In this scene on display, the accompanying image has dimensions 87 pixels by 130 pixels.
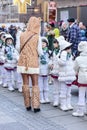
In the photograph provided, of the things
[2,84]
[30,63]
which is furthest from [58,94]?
[2,84]

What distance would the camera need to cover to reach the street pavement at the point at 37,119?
24.1ft

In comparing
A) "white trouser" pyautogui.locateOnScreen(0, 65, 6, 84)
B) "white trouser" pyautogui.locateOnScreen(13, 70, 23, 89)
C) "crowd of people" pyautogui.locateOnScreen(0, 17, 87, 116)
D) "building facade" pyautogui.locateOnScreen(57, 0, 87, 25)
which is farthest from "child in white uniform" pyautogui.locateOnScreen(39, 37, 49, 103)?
"building facade" pyautogui.locateOnScreen(57, 0, 87, 25)

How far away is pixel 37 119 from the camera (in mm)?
7906

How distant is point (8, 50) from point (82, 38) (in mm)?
3772

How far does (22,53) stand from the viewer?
841cm

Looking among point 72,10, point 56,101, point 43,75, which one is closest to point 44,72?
point 43,75

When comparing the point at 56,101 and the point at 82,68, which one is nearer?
the point at 82,68

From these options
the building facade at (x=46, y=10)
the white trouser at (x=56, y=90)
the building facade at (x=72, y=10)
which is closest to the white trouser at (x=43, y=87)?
the white trouser at (x=56, y=90)

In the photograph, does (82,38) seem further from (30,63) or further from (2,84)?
(30,63)

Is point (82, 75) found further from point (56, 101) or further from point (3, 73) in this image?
point (3, 73)

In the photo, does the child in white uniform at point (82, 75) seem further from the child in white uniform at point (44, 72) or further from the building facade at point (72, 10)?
the building facade at point (72, 10)

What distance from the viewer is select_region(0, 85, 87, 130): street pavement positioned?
24.1 ft

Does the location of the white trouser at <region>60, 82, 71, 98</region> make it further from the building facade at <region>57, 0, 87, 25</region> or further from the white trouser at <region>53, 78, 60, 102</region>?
the building facade at <region>57, 0, 87, 25</region>

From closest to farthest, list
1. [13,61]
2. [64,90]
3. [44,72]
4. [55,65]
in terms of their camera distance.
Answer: [64,90]
[55,65]
[44,72]
[13,61]
